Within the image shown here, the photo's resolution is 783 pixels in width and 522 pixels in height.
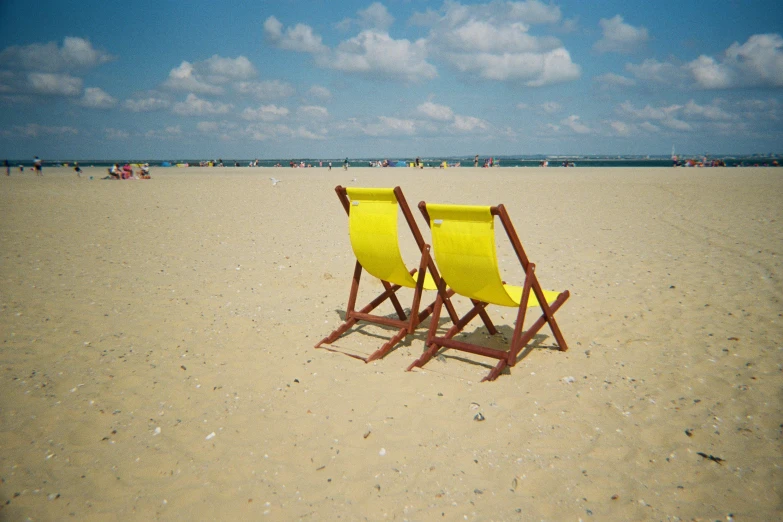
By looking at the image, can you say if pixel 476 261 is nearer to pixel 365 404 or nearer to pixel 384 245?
pixel 384 245

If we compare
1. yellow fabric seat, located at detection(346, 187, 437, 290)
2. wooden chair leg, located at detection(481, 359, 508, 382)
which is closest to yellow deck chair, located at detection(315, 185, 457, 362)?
yellow fabric seat, located at detection(346, 187, 437, 290)

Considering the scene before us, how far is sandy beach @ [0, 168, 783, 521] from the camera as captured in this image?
8.36 feet

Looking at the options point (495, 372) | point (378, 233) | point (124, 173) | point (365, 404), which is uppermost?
point (124, 173)

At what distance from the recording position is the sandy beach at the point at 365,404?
8.36 ft

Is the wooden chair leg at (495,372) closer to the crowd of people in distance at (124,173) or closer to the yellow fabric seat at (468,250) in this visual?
the yellow fabric seat at (468,250)

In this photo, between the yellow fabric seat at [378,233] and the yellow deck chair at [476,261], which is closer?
the yellow deck chair at [476,261]

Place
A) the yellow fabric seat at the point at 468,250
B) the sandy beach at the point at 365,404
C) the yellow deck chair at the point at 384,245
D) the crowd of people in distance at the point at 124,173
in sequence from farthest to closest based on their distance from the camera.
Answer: the crowd of people in distance at the point at 124,173 < the yellow deck chair at the point at 384,245 < the yellow fabric seat at the point at 468,250 < the sandy beach at the point at 365,404

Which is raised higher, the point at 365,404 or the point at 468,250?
the point at 468,250

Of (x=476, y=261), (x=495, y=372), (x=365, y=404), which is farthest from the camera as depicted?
(x=495, y=372)

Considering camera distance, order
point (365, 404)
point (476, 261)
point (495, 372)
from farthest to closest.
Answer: point (495, 372)
point (476, 261)
point (365, 404)

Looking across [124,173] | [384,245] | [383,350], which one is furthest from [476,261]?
[124,173]

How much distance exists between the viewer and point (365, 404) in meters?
3.44

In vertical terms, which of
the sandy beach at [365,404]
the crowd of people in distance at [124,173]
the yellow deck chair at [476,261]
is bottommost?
the sandy beach at [365,404]

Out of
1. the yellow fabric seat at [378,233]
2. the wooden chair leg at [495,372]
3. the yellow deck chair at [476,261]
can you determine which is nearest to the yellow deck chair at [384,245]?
the yellow fabric seat at [378,233]
